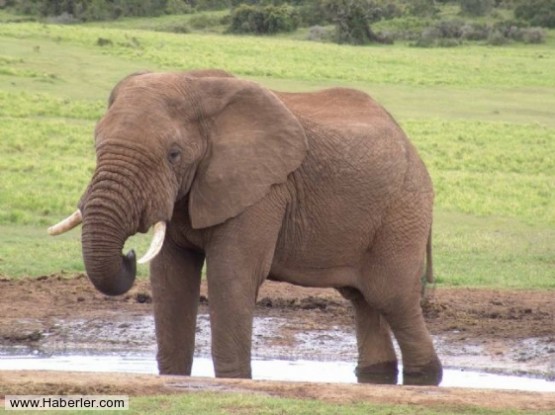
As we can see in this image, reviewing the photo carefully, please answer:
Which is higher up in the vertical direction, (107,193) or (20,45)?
(107,193)

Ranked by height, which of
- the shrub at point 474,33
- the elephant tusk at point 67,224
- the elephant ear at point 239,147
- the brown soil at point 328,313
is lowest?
the shrub at point 474,33

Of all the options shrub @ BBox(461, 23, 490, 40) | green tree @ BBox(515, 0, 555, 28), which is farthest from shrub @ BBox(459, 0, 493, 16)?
shrub @ BBox(461, 23, 490, 40)

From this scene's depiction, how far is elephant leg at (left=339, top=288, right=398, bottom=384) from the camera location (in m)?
10.2

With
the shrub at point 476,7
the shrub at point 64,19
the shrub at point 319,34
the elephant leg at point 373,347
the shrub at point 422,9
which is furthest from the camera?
the shrub at point 422,9

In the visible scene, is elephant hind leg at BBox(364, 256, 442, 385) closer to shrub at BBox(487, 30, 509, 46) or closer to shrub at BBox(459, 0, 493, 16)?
shrub at BBox(487, 30, 509, 46)

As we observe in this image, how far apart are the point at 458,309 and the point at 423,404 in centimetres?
524

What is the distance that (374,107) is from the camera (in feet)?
32.5

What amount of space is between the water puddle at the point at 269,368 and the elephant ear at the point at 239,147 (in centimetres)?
209

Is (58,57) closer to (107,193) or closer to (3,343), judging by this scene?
(3,343)

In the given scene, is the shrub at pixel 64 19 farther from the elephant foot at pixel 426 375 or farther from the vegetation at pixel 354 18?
the elephant foot at pixel 426 375

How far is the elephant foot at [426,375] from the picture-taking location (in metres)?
10.0

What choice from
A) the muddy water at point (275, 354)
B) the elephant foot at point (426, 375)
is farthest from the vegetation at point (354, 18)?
the elephant foot at point (426, 375)

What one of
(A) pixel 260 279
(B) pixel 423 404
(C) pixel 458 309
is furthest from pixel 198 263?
(C) pixel 458 309

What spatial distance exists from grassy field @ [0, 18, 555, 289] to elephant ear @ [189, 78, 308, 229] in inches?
200
